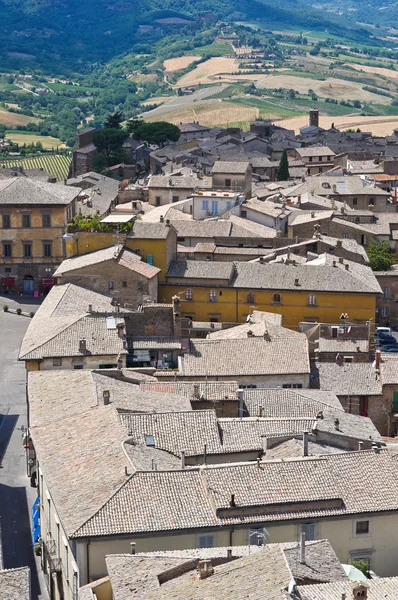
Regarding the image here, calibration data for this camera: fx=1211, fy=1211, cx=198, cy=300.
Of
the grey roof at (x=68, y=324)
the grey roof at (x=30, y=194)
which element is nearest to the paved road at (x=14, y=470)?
the grey roof at (x=68, y=324)

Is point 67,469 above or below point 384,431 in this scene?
above

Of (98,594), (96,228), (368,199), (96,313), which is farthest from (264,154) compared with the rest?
(98,594)

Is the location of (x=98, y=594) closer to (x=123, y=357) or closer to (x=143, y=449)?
(x=143, y=449)

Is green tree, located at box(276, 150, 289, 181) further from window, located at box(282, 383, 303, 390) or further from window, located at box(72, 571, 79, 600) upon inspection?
window, located at box(72, 571, 79, 600)

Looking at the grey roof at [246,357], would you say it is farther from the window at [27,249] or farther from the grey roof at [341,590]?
the window at [27,249]

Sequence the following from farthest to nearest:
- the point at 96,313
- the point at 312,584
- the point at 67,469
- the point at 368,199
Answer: the point at 368,199 < the point at 96,313 < the point at 67,469 < the point at 312,584

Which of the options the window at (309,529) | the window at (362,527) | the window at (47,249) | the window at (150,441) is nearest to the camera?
the window at (309,529)

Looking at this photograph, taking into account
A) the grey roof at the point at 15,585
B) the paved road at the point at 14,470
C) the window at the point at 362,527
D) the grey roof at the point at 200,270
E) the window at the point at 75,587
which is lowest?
the paved road at the point at 14,470
